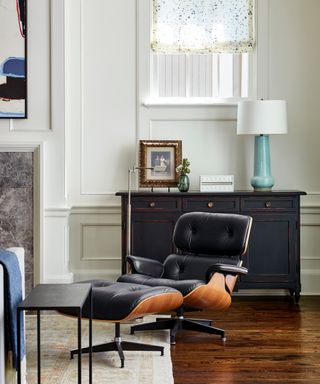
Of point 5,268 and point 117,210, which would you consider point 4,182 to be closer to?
point 117,210

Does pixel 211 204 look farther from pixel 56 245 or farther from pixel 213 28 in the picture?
pixel 213 28

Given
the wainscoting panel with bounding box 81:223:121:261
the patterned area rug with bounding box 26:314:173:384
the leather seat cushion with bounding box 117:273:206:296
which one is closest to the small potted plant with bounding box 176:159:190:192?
the wainscoting panel with bounding box 81:223:121:261

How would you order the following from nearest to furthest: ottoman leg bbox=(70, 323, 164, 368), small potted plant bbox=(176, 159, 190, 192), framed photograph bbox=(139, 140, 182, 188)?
ottoman leg bbox=(70, 323, 164, 368) → small potted plant bbox=(176, 159, 190, 192) → framed photograph bbox=(139, 140, 182, 188)

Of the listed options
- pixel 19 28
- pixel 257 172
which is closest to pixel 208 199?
pixel 257 172

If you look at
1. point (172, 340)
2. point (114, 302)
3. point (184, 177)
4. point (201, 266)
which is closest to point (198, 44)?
point (184, 177)

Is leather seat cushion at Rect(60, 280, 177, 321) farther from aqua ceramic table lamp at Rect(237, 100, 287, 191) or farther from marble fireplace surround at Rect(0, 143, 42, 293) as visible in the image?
aqua ceramic table lamp at Rect(237, 100, 287, 191)

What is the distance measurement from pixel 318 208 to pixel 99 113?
1974 mm

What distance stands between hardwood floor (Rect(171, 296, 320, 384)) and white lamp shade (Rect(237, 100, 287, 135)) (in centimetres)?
136

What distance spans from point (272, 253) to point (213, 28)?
1.94 metres

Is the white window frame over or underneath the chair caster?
over

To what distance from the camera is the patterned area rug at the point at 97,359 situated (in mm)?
3965

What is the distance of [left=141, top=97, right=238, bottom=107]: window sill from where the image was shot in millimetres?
6357

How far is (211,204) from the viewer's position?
235 inches

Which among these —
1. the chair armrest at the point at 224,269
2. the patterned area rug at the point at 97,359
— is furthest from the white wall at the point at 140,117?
the chair armrest at the point at 224,269
